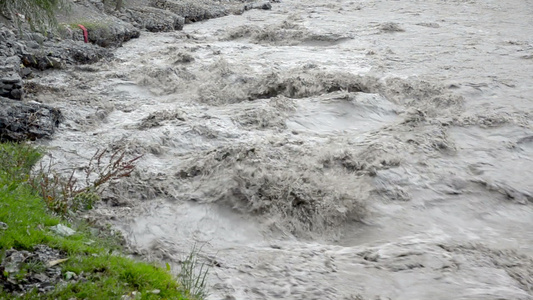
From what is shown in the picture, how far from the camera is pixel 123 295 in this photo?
4402 millimetres

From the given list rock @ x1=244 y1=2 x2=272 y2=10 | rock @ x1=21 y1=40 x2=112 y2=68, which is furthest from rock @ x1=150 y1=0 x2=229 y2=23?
rock @ x1=21 y1=40 x2=112 y2=68

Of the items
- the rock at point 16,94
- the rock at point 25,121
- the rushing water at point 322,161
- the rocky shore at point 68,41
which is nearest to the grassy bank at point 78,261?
the rushing water at point 322,161

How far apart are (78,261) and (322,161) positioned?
177 inches

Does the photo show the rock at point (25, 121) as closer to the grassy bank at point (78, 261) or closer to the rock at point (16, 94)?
the rock at point (16, 94)

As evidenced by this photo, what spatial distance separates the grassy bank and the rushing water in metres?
0.55

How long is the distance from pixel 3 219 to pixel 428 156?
6.32 metres

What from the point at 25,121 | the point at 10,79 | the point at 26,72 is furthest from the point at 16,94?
the point at 26,72

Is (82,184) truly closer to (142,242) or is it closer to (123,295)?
(142,242)

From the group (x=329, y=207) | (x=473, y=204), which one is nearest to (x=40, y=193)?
(x=329, y=207)

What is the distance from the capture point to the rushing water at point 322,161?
5.69 meters

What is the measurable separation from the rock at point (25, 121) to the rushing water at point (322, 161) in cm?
31

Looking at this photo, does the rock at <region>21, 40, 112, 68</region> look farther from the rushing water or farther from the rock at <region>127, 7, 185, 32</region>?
the rock at <region>127, 7, 185, 32</region>

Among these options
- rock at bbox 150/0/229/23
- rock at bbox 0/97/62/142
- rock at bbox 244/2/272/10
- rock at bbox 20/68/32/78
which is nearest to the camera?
rock at bbox 0/97/62/142

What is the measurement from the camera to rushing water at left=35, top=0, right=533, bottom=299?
224 inches
